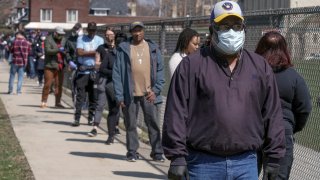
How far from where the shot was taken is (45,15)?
90375 millimetres

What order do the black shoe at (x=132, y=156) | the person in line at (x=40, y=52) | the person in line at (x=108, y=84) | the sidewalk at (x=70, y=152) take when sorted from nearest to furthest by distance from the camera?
the sidewalk at (x=70, y=152) < the black shoe at (x=132, y=156) < the person in line at (x=108, y=84) < the person in line at (x=40, y=52)

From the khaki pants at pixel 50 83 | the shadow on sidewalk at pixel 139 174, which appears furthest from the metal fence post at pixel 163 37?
the khaki pants at pixel 50 83

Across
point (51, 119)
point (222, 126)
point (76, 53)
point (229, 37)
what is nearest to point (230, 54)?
point (229, 37)

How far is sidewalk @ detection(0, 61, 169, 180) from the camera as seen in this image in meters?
9.91

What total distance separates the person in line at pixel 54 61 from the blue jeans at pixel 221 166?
516 inches

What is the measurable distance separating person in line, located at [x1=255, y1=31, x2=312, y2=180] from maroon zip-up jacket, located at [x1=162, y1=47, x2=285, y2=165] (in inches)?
42.4

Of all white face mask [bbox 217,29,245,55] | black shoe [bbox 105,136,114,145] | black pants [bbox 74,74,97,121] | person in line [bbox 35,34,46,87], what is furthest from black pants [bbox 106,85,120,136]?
person in line [bbox 35,34,46,87]

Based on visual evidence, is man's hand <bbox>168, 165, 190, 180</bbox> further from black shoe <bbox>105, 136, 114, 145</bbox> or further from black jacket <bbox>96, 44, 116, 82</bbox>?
black shoe <bbox>105, 136, 114, 145</bbox>

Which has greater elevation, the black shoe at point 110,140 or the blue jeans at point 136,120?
the blue jeans at point 136,120

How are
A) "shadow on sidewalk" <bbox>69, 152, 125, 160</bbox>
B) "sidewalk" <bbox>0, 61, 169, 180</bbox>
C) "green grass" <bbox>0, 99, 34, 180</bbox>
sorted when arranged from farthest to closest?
"shadow on sidewalk" <bbox>69, 152, 125, 160</bbox> → "sidewalk" <bbox>0, 61, 169, 180</bbox> → "green grass" <bbox>0, 99, 34, 180</bbox>

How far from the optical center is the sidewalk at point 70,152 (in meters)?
9.91

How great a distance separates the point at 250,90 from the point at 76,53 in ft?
32.1

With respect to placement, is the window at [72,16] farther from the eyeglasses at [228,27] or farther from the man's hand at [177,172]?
the man's hand at [177,172]

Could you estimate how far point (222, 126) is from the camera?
5.18m
